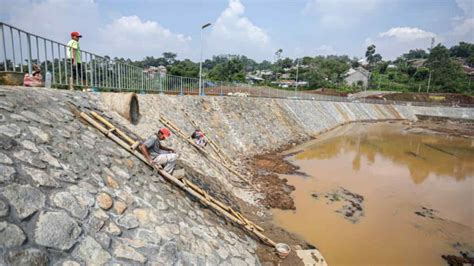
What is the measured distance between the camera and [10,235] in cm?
285

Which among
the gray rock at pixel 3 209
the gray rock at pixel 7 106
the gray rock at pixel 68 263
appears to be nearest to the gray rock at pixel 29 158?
the gray rock at pixel 3 209

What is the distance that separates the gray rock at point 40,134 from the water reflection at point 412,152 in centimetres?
1559

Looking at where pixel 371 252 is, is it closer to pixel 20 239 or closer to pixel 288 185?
pixel 288 185

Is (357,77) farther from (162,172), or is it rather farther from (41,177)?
(41,177)

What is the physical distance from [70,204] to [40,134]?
62.1 inches

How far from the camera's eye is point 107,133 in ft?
19.8

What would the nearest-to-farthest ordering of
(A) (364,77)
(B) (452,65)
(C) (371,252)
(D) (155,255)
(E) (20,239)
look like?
(E) (20,239), (D) (155,255), (C) (371,252), (B) (452,65), (A) (364,77)

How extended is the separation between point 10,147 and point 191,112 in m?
11.0

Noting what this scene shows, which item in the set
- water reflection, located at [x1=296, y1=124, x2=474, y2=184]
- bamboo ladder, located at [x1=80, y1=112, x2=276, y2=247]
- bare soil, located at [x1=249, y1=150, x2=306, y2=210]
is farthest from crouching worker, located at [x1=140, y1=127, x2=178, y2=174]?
water reflection, located at [x1=296, y1=124, x2=474, y2=184]

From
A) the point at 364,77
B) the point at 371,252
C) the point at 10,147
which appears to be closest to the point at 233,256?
the point at 10,147

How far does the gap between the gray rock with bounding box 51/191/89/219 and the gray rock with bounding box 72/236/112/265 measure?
41 centimetres

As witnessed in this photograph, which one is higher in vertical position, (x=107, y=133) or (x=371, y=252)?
(x=107, y=133)

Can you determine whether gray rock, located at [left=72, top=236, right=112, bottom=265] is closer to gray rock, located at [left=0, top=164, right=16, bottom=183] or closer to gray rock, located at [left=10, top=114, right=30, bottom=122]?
→ gray rock, located at [left=0, top=164, right=16, bottom=183]

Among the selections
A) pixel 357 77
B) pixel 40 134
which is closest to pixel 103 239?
pixel 40 134
